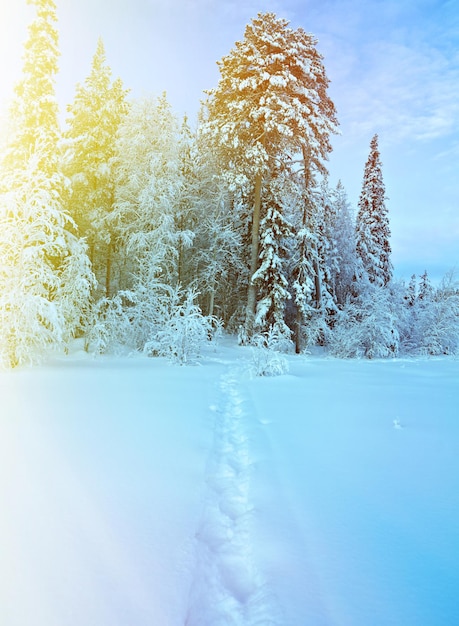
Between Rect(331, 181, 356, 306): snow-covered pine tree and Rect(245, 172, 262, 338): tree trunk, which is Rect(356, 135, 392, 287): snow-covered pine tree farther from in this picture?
Rect(245, 172, 262, 338): tree trunk

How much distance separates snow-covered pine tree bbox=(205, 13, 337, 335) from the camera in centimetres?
1653

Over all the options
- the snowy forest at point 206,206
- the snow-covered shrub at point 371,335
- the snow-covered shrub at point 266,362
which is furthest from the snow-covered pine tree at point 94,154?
the snow-covered shrub at point 371,335

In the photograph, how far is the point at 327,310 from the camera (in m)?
22.0

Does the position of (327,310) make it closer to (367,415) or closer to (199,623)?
(367,415)

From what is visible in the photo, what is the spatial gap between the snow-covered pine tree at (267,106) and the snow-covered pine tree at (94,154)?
5.59 m

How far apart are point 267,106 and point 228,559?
1811 centimetres

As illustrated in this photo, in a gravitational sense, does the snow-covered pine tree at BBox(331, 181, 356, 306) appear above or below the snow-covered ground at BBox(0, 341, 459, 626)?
above

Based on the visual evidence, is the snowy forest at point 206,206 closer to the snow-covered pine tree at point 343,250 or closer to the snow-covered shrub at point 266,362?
the snow-covered pine tree at point 343,250

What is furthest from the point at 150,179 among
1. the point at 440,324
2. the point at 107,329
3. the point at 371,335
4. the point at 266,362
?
the point at 440,324

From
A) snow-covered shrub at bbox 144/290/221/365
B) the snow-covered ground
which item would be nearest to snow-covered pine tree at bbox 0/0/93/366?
snow-covered shrub at bbox 144/290/221/365

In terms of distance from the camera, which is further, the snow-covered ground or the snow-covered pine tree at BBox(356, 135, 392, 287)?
the snow-covered pine tree at BBox(356, 135, 392, 287)

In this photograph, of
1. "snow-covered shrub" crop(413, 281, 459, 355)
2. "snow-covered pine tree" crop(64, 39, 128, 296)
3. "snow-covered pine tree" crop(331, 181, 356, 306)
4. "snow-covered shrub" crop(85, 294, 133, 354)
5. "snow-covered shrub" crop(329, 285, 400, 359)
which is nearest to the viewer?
"snow-covered shrub" crop(85, 294, 133, 354)

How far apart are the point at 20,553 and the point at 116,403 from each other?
4090 millimetres

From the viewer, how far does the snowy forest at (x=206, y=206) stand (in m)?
14.0
